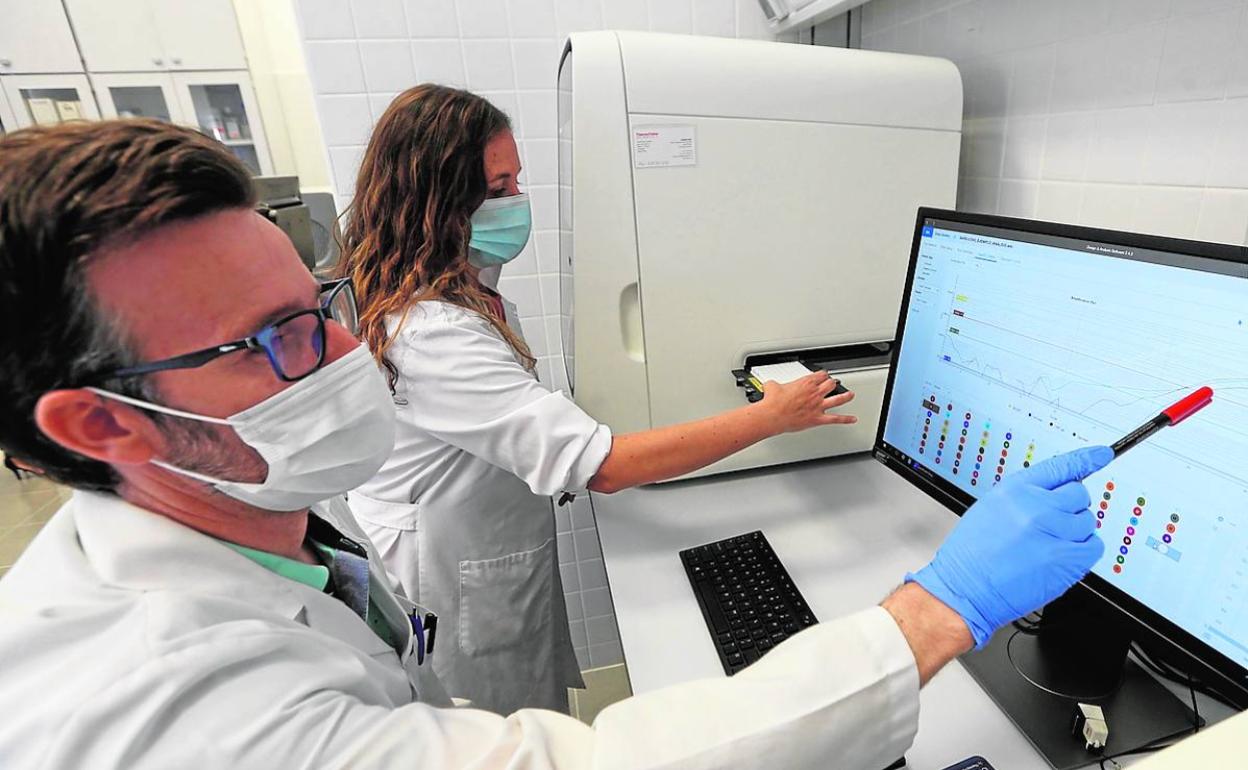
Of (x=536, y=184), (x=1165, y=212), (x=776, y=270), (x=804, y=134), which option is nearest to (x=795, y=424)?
(x=776, y=270)

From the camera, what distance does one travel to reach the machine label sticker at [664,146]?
1.03 m

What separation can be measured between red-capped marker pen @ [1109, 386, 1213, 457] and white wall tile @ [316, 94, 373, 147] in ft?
5.22

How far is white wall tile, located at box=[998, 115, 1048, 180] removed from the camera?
44.2 inches

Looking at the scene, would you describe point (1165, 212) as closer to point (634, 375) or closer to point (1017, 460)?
point (1017, 460)

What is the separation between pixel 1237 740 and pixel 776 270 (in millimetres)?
905

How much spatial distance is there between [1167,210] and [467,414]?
3.54 feet

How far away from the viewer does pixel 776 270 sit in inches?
44.9

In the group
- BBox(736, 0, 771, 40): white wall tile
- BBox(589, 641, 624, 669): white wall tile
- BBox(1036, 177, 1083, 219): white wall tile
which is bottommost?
BBox(589, 641, 624, 669): white wall tile

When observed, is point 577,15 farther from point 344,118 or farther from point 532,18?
point 344,118

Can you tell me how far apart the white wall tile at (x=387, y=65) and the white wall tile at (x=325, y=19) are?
47 mm

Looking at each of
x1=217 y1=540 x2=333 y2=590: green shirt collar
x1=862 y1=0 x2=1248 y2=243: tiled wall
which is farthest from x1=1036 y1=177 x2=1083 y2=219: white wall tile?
x1=217 y1=540 x2=333 y2=590: green shirt collar

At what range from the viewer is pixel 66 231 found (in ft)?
1.62

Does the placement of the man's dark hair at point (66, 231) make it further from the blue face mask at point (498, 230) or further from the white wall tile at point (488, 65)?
the white wall tile at point (488, 65)

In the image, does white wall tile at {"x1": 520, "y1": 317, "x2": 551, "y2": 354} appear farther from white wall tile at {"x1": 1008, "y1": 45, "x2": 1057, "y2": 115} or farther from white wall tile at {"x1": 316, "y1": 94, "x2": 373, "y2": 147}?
white wall tile at {"x1": 1008, "y1": 45, "x2": 1057, "y2": 115}
